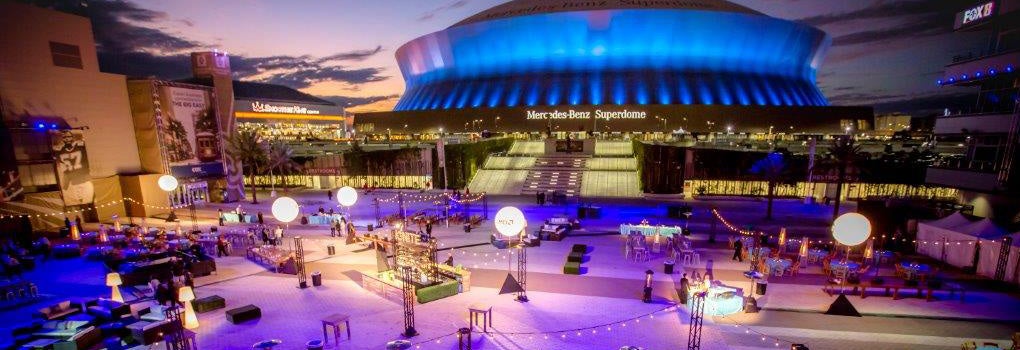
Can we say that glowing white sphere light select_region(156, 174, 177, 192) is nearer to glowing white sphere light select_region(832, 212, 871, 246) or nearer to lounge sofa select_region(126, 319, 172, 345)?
lounge sofa select_region(126, 319, 172, 345)

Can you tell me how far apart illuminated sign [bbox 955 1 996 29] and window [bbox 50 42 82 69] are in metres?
50.5

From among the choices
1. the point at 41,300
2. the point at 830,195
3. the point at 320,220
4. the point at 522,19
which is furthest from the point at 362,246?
the point at 522,19

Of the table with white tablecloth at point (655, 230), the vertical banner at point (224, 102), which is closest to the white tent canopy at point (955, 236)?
the table with white tablecloth at point (655, 230)

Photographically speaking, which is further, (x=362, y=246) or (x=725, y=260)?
(x=362, y=246)

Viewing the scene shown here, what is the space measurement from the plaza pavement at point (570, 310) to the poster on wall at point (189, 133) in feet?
38.7

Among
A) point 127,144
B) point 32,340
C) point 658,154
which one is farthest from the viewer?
point 658,154

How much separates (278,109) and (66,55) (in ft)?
293

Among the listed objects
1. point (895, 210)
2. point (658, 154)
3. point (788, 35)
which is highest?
point (788, 35)

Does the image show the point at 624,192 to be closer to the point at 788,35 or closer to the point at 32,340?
the point at 32,340

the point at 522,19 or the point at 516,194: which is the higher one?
the point at 522,19

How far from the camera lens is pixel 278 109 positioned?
10706 cm

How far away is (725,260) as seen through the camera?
1777 centimetres

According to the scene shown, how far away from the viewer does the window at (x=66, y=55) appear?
23625 mm

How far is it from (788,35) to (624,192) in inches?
2377
